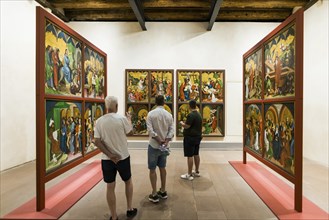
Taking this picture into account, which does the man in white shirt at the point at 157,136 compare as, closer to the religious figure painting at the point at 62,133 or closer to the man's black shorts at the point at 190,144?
the man's black shorts at the point at 190,144

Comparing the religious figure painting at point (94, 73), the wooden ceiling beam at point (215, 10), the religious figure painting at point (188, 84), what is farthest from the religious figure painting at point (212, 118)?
the religious figure painting at point (94, 73)

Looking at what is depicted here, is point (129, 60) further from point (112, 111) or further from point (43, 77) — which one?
point (112, 111)

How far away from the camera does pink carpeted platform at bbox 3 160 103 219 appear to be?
332 centimetres

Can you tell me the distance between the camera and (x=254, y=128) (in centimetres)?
568

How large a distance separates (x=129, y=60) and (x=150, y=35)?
1.35 meters

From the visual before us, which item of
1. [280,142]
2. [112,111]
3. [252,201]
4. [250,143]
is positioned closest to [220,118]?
[250,143]

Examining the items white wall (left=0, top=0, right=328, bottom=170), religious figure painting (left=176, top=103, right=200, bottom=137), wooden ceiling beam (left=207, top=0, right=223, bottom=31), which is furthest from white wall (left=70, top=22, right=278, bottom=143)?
religious figure painting (left=176, top=103, right=200, bottom=137)

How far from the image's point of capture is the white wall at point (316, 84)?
632cm

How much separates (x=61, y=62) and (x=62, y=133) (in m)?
1.40

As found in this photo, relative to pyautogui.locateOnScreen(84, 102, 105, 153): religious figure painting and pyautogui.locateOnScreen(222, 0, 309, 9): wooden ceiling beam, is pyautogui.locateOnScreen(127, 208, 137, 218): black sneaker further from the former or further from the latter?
pyautogui.locateOnScreen(222, 0, 309, 9): wooden ceiling beam

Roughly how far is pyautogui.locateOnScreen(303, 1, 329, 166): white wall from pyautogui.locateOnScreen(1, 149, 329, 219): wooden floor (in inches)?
38.8

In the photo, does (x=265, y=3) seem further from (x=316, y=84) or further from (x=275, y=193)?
(x=275, y=193)

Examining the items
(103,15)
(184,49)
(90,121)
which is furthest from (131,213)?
(103,15)

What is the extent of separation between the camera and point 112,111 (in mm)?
3121
